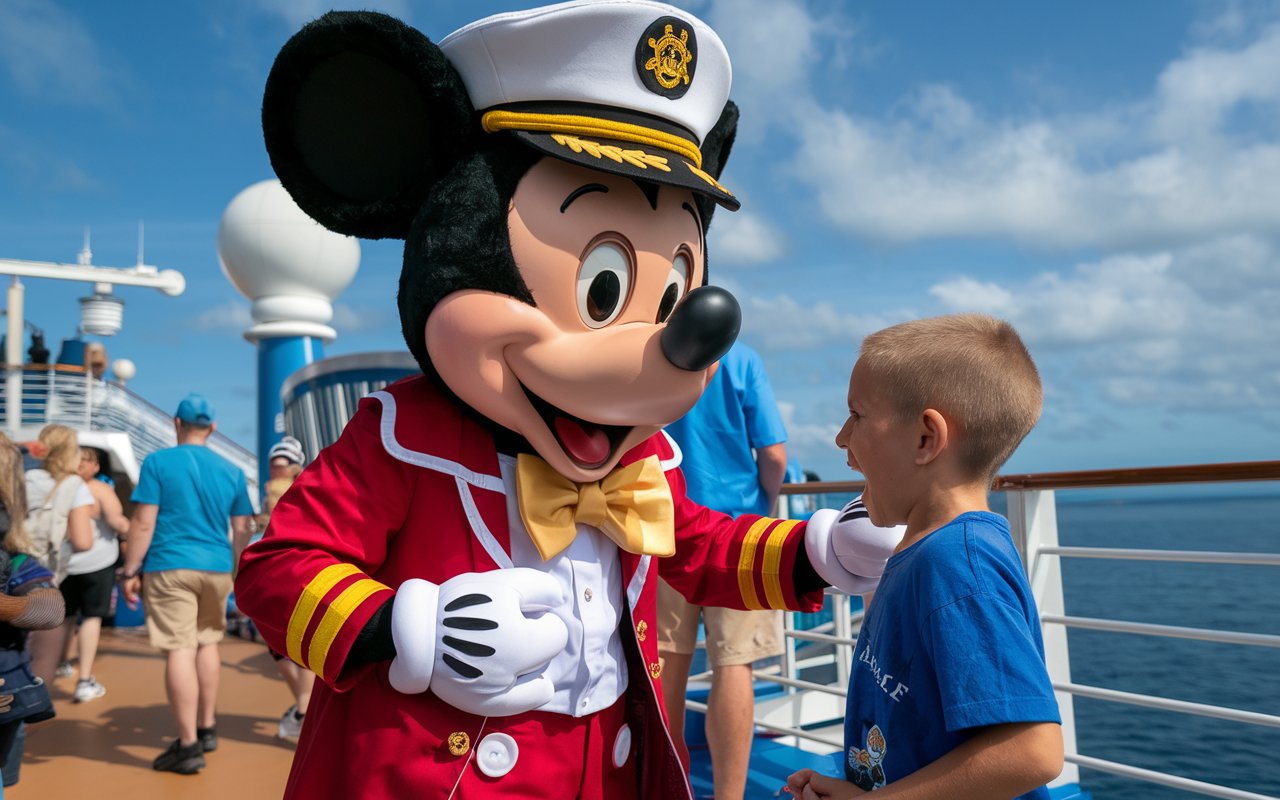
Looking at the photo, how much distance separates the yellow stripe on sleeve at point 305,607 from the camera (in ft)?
4.89

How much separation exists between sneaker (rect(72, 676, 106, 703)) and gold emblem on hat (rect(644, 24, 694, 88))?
5426mm

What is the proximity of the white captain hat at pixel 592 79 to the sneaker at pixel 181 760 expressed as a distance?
351cm

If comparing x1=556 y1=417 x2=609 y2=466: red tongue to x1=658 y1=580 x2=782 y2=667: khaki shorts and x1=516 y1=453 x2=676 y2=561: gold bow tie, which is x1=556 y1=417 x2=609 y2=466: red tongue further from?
x1=658 y1=580 x2=782 y2=667: khaki shorts

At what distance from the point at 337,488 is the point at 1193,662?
23274 mm

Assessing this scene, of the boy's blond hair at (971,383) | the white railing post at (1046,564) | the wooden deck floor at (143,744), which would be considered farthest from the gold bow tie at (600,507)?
the wooden deck floor at (143,744)

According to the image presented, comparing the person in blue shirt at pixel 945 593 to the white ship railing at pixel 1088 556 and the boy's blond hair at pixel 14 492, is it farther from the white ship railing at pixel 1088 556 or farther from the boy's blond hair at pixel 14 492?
the boy's blond hair at pixel 14 492

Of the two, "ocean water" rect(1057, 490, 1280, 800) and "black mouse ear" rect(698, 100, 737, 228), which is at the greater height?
"black mouse ear" rect(698, 100, 737, 228)

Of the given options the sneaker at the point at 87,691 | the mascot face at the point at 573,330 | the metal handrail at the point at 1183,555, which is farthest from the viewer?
the sneaker at the point at 87,691

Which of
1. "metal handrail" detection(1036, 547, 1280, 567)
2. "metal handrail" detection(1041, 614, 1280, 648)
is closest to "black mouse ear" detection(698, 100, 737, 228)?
"metal handrail" detection(1036, 547, 1280, 567)

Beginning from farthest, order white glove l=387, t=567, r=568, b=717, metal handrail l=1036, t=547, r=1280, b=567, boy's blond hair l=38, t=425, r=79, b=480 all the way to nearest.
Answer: boy's blond hair l=38, t=425, r=79, b=480 → metal handrail l=1036, t=547, r=1280, b=567 → white glove l=387, t=567, r=568, b=717

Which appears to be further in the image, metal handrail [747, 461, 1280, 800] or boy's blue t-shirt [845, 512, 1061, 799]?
metal handrail [747, 461, 1280, 800]

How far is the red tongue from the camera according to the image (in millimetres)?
1741

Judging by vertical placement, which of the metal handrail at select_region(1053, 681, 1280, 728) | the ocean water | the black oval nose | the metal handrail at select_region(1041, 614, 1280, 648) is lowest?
the ocean water

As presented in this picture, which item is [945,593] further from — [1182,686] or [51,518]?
[1182,686]
